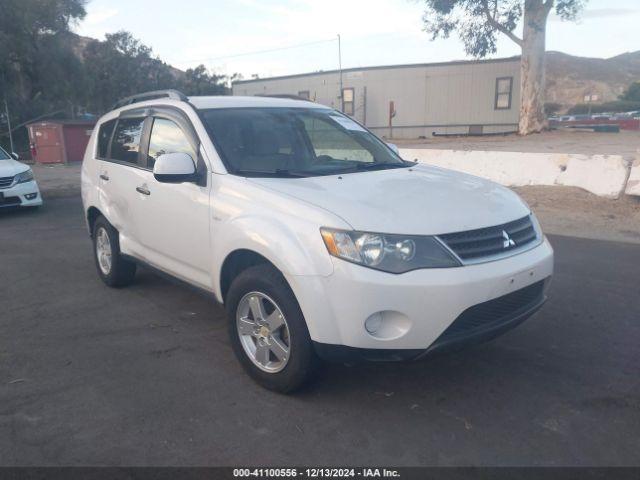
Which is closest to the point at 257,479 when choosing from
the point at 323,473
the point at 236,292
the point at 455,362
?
the point at 323,473

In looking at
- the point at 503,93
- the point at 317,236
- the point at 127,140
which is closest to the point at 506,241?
the point at 317,236

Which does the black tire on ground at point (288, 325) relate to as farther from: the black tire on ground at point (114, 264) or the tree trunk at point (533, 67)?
the tree trunk at point (533, 67)

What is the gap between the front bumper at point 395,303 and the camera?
9.82 feet

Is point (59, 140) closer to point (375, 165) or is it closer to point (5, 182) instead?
point (5, 182)

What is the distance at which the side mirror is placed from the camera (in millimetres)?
3871

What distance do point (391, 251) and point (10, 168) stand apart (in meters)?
10.00

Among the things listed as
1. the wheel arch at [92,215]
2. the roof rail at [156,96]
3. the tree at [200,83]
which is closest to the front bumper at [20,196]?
the wheel arch at [92,215]

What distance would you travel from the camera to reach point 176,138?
4.49 meters

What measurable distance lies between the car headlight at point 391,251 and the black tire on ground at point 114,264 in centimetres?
313

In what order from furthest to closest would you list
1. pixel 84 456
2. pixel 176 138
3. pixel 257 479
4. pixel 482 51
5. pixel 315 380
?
1. pixel 482 51
2. pixel 176 138
3. pixel 315 380
4. pixel 84 456
5. pixel 257 479

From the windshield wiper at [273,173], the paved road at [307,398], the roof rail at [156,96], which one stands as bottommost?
the paved road at [307,398]

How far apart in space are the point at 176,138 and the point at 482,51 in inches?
916

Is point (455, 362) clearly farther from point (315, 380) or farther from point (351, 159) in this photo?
point (351, 159)

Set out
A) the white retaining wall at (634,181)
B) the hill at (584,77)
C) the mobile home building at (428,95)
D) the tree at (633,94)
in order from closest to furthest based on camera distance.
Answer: the white retaining wall at (634,181), the mobile home building at (428,95), the tree at (633,94), the hill at (584,77)
